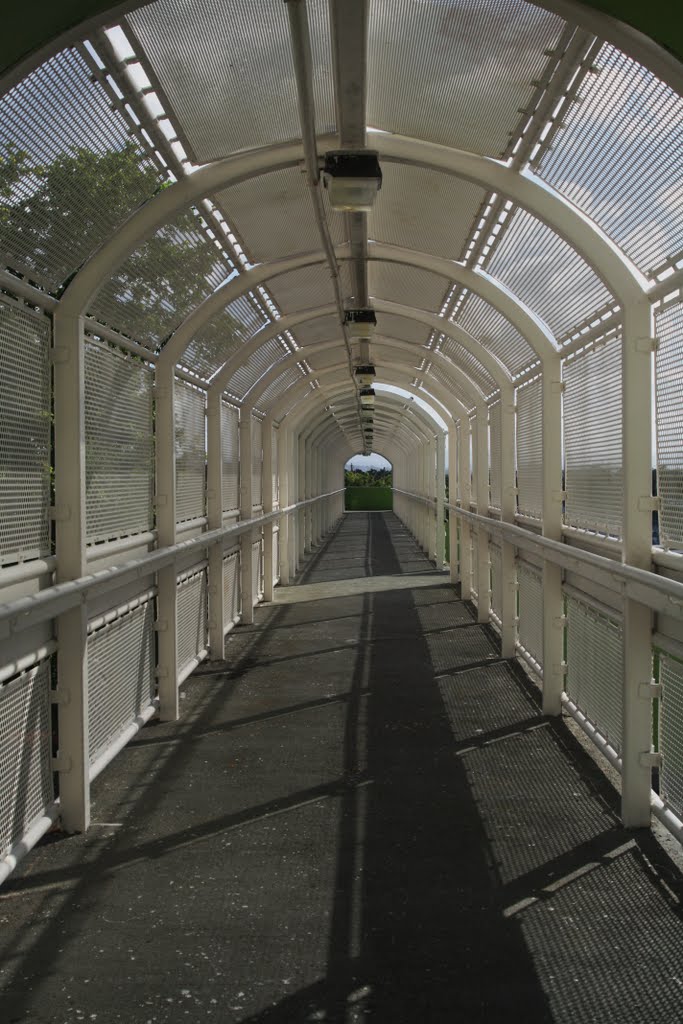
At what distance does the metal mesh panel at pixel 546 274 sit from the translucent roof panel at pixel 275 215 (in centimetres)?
143

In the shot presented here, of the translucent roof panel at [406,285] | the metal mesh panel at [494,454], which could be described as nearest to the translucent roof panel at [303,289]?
Answer: the translucent roof panel at [406,285]

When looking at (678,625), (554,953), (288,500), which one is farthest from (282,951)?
(288,500)

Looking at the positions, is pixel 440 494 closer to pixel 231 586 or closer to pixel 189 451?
pixel 231 586

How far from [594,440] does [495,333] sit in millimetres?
3713

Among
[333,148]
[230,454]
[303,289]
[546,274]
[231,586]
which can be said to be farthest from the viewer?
[231,586]

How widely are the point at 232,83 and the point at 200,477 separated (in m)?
5.52

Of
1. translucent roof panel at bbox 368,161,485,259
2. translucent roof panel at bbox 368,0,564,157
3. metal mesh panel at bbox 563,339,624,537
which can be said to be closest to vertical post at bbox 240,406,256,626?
translucent roof panel at bbox 368,161,485,259

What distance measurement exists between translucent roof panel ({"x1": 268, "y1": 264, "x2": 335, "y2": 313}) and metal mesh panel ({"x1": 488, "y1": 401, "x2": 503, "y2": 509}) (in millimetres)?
2618

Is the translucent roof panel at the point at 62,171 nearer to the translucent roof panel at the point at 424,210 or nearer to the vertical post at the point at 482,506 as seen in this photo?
the translucent roof panel at the point at 424,210

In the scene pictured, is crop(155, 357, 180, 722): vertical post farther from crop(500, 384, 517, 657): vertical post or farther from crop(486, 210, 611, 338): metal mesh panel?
crop(500, 384, 517, 657): vertical post

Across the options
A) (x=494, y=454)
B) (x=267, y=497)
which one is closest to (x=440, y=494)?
(x=267, y=497)

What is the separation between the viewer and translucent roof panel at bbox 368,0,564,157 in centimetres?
429

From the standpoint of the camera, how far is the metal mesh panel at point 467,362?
12.1 meters

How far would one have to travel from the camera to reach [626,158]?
4840mm
